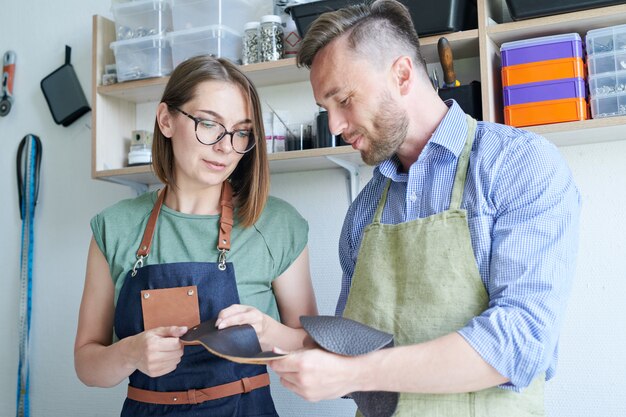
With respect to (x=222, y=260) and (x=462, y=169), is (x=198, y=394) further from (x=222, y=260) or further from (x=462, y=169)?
(x=462, y=169)

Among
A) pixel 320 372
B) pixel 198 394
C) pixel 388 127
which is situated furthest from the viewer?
pixel 198 394

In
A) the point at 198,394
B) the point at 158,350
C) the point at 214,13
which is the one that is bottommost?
the point at 198,394

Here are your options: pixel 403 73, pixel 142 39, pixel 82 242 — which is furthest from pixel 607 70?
pixel 82 242

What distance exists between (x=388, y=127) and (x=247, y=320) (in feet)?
1.53

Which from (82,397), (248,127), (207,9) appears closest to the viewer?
(248,127)

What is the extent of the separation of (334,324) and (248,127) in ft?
2.25

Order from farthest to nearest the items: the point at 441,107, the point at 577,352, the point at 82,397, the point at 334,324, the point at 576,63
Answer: the point at 82,397, the point at 577,352, the point at 576,63, the point at 441,107, the point at 334,324

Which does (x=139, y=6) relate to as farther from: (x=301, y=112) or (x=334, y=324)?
(x=334, y=324)

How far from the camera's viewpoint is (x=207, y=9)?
219 cm

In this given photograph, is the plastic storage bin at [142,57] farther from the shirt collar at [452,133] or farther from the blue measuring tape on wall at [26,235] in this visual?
the shirt collar at [452,133]

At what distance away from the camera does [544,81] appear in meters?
1.80

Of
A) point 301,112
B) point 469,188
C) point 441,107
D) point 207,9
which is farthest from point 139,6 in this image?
point 469,188

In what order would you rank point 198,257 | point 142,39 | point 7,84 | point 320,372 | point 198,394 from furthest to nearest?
1. point 7,84
2. point 142,39
3. point 198,257
4. point 198,394
5. point 320,372

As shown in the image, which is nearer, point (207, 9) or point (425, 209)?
point (425, 209)
